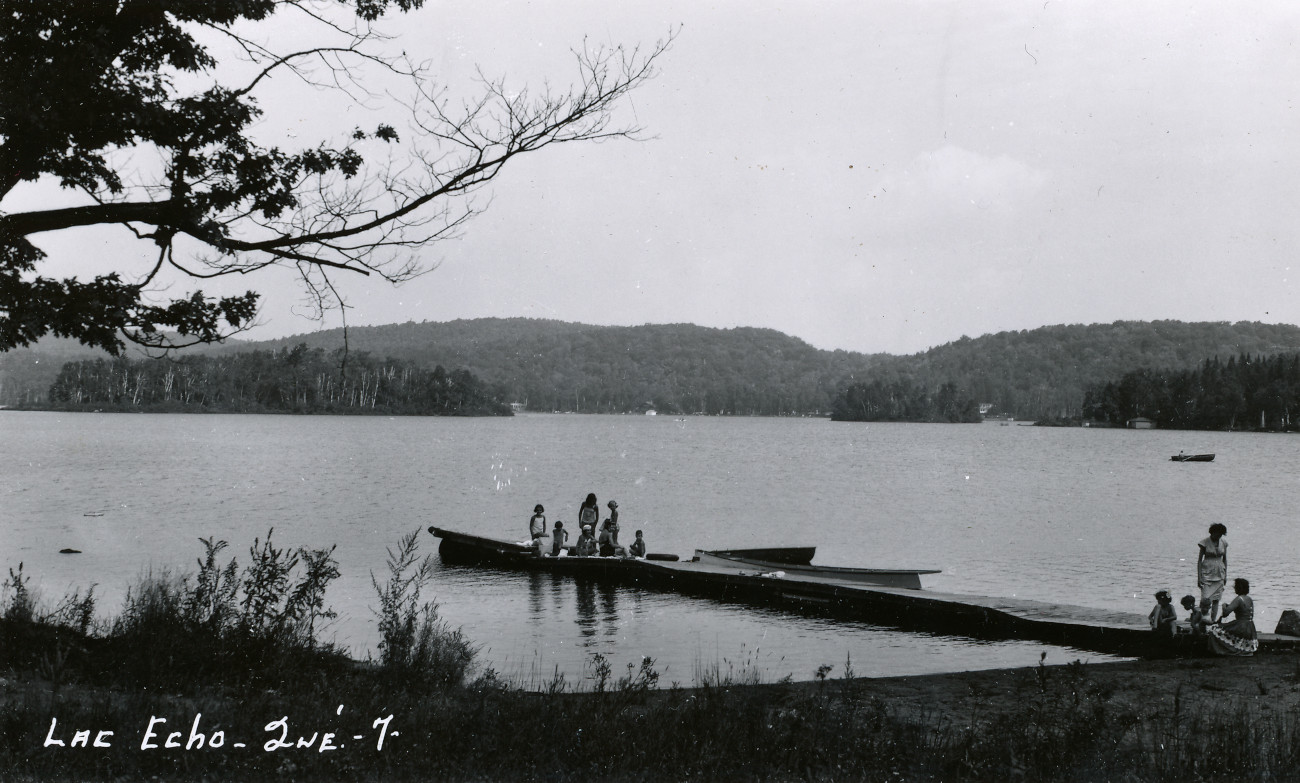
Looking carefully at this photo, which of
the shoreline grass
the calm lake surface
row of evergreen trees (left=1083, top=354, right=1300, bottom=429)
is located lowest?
the calm lake surface

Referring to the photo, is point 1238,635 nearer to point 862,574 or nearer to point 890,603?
point 890,603

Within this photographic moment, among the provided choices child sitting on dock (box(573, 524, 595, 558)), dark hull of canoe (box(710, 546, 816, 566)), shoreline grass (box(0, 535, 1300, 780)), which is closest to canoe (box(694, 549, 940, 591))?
dark hull of canoe (box(710, 546, 816, 566))

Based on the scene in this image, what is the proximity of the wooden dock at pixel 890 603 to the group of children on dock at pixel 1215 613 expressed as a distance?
356 mm

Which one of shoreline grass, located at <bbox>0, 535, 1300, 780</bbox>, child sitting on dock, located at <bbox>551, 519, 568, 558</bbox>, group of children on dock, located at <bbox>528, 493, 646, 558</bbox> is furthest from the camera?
child sitting on dock, located at <bbox>551, 519, 568, 558</bbox>

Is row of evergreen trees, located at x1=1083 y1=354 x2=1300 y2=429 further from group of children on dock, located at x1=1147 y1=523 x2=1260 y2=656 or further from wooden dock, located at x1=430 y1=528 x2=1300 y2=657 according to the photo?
group of children on dock, located at x1=1147 y1=523 x2=1260 y2=656

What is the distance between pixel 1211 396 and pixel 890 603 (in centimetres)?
17023

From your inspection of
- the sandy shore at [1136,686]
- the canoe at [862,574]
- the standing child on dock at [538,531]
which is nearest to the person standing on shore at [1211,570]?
the sandy shore at [1136,686]

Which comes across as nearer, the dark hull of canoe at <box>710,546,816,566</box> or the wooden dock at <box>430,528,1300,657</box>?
the wooden dock at <box>430,528,1300,657</box>

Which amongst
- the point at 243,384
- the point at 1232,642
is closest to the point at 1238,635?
the point at 1232,642

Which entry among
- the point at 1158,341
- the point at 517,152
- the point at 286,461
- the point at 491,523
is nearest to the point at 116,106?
the point at 517,152

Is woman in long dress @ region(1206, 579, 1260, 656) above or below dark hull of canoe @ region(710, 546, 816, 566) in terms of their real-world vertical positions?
above

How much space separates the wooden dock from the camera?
16656 mm

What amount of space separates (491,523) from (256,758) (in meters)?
37.0

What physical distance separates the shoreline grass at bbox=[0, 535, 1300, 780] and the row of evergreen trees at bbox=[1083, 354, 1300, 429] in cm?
17055
